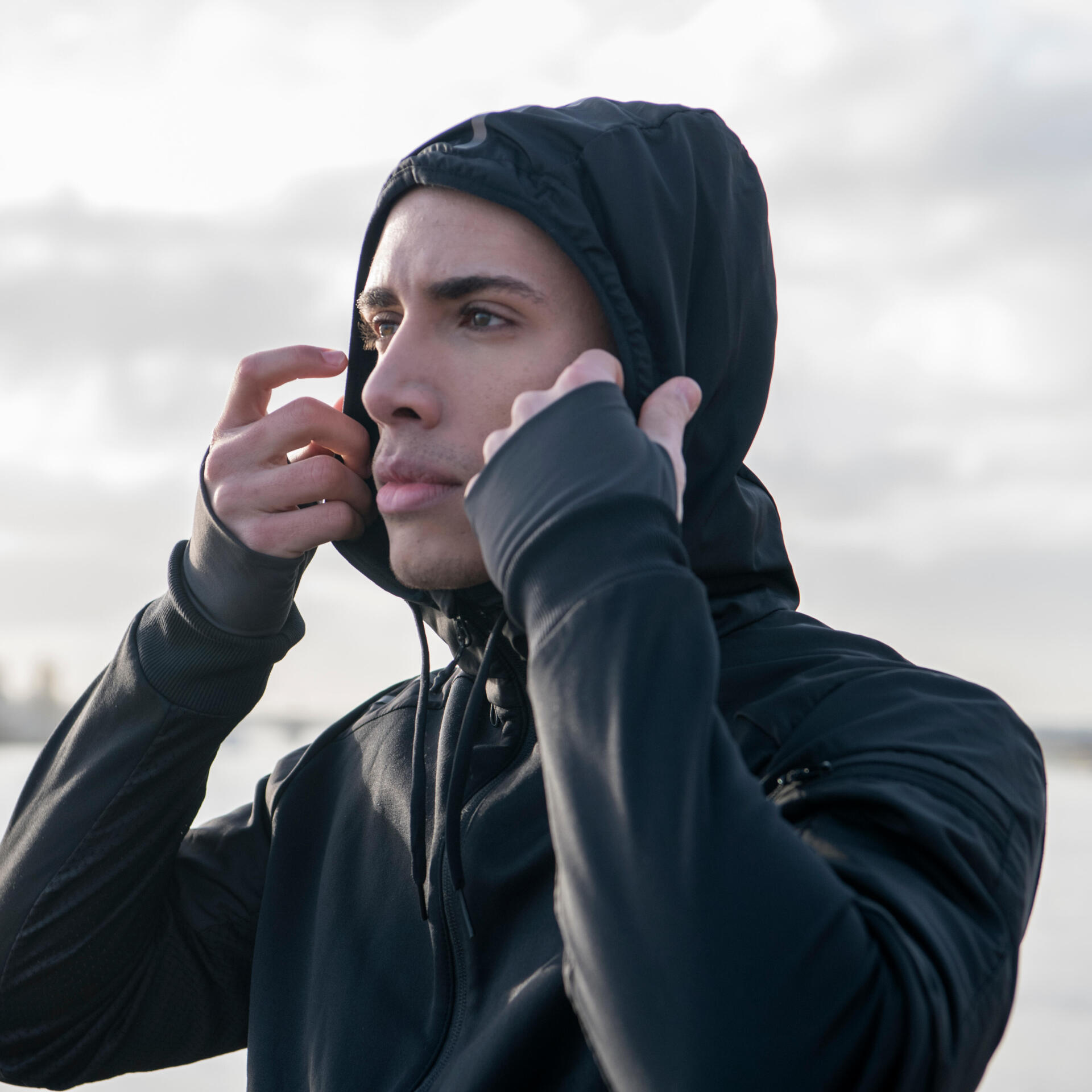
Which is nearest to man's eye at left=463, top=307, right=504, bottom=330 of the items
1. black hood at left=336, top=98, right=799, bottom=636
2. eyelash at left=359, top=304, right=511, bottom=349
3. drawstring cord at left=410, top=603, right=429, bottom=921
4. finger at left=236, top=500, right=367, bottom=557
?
eyelash at left=359, top=304, right=511, bottom=349

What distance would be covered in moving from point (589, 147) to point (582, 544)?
2.64 ft

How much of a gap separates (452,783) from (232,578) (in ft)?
1.67

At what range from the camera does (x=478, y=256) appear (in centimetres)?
160

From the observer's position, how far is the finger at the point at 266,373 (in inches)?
72.3

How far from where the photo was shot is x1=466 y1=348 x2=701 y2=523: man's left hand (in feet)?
3.96

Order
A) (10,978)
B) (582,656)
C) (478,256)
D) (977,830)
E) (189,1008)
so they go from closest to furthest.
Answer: (582,656) → (977,830) → (478,256) → (10,978) → (189,1008)

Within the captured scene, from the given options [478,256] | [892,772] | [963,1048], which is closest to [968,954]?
[963,1048]

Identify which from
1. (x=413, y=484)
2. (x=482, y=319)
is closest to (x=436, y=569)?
(x=413, y=484)

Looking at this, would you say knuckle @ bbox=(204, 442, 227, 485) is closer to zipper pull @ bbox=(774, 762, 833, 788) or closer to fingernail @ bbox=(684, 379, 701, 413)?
fingernail @ bbox=(684, 379, 701, 413)

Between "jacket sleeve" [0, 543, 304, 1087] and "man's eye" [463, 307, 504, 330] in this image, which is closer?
"man's eye" [463, 307, 504, 330]

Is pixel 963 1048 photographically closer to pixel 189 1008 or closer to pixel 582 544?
pixel 582 544

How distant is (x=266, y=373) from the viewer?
1832 millimetres

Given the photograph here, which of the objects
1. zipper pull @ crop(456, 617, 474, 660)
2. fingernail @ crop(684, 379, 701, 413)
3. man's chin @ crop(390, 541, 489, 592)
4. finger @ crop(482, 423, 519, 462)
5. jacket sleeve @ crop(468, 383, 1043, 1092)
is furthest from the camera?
zipper pull @ crop(456, 617, 474, 660)

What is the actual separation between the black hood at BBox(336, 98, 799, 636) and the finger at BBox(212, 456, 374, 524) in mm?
248
